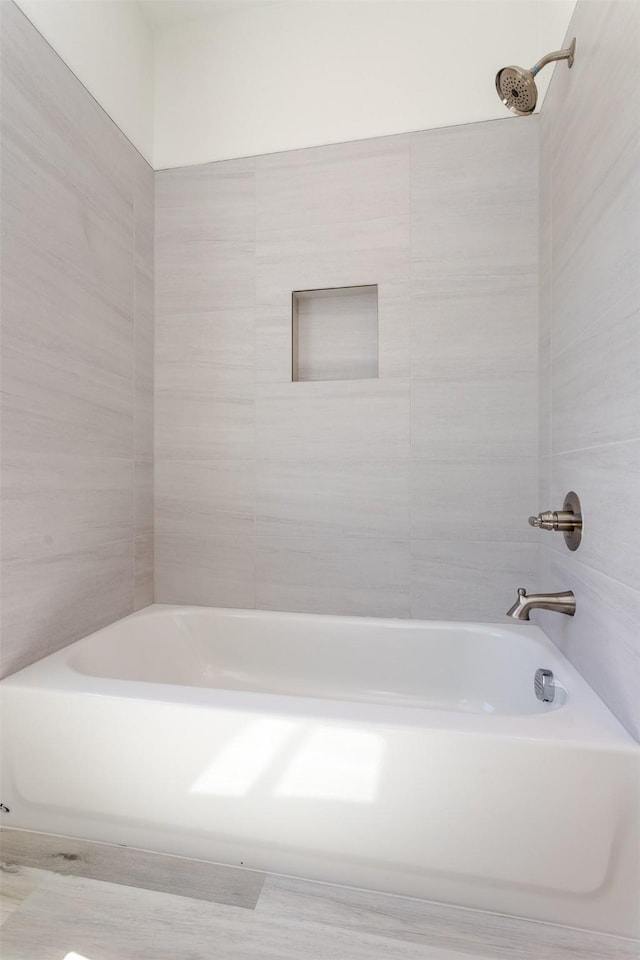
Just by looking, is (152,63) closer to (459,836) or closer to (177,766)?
(177,766)

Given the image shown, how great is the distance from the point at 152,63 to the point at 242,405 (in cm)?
147

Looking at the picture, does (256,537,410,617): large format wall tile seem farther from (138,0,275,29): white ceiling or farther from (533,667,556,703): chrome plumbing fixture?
(138,0,275,29): white ceiling

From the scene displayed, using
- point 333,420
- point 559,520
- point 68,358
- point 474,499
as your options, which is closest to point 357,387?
point 333,420

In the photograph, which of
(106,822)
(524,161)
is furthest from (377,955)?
(524,161)

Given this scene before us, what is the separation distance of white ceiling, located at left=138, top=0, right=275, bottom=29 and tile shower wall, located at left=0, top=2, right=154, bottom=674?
578 millimetres

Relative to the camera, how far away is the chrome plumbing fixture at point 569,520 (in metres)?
1.47

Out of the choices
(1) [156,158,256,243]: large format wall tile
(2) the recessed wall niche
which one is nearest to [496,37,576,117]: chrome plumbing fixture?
(2) the recessed wall niche

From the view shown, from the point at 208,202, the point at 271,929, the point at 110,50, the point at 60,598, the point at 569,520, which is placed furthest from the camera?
the point at 208,202

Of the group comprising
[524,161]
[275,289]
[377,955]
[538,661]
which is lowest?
[377,955]

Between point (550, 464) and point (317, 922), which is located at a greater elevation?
point (550, 464)

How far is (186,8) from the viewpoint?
83.8 inches

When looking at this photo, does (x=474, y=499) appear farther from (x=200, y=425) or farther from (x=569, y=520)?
(x=200, y=425)

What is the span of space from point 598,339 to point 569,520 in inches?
18.9

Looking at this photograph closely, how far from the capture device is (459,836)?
1.12 m
